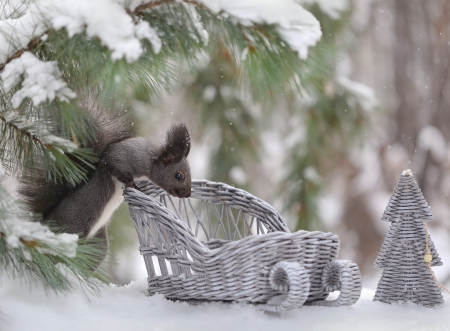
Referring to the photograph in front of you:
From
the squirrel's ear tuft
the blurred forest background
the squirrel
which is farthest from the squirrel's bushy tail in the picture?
the blurred forest background

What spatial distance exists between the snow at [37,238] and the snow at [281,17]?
36 centimetres

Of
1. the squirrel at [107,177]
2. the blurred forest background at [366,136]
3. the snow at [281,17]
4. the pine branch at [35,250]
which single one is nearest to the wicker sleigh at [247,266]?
the squirrel at [107,177]

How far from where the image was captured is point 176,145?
1321mm

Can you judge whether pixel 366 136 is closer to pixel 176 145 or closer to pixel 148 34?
pixel 176 145

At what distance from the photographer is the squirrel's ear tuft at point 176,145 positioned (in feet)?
4.22

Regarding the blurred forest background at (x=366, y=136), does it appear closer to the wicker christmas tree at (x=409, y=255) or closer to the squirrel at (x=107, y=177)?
the squirrel at (x=107, y=177)

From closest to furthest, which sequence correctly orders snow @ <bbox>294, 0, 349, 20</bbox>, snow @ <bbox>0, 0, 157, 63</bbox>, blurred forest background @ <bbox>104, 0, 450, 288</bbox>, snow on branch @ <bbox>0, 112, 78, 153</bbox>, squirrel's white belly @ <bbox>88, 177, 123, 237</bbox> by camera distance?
snow @ <bbox>0, 0, 157, 63</bbox> < snow on branch @ <bbox>0, 112, 78, 153</bbox> < squirrel's white belly @ <bbox>88, 177, 123, 237</bbox> < snow @ <bbox>294, 0, 349, 20</bbox> < blurred forest background @ <bbox>104, 0, 450, 288</bbox>

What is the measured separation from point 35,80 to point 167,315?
0.48 m

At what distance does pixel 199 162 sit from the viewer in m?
3.12

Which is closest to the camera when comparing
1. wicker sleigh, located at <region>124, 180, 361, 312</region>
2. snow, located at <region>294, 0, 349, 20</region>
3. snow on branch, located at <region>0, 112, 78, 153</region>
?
snow on branch, located at <region>0, 112, 78, 153</region>

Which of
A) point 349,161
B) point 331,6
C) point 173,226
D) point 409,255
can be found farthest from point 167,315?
point 349,161

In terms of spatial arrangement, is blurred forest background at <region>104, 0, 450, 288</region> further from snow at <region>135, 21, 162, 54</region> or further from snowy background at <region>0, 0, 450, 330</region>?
snow at <region>135, 21, 162, 54</region>

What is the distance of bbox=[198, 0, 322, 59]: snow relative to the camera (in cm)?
78

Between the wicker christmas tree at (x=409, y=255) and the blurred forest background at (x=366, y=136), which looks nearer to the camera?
the wicker christmas tree at (x=409, y=255)
